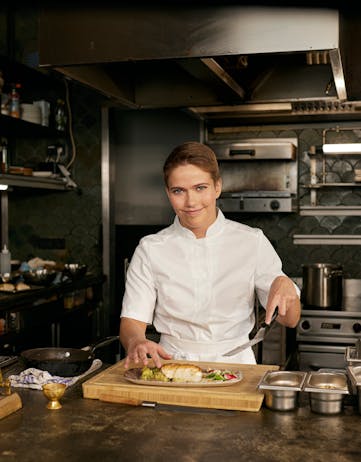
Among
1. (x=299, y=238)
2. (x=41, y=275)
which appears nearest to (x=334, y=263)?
(x=299, y=238)

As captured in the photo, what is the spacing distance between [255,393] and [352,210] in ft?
11.6

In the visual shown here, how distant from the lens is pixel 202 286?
9.09 feet

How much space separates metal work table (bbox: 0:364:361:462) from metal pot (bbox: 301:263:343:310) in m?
2.81

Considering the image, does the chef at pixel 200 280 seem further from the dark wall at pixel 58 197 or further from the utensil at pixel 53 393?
the dark wall at pixel 58 197

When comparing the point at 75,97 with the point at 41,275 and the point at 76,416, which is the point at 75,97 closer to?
the point at 41,275

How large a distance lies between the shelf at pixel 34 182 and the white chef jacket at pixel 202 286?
234cm

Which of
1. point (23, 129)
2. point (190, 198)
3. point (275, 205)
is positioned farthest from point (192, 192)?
point (23, 129)

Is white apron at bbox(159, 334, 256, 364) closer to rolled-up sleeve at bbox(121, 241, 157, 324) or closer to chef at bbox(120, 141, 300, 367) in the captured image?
chef at bbox(120, 141, 300, 367)

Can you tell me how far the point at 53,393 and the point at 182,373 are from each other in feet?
1.41

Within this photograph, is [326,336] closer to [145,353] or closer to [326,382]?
[326,382]

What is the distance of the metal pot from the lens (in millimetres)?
4812

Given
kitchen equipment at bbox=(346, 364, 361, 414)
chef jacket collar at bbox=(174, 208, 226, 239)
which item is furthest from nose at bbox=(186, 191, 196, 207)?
kitchen equipment at bbox=(346, 364, 361, 414)

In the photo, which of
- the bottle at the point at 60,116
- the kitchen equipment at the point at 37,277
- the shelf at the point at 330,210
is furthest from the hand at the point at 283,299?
the bottle at the point at 60,116

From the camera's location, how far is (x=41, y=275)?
475cm
